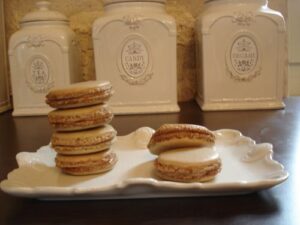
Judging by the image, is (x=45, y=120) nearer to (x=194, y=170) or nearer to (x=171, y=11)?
(x=171, y=11)

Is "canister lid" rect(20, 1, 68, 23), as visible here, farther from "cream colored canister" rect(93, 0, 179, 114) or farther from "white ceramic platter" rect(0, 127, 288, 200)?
"white ceramic platter" rect(0, 127, 288, 200)

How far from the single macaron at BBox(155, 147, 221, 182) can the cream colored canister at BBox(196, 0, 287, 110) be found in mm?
515

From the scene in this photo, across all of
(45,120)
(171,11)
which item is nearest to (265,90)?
(171,11)

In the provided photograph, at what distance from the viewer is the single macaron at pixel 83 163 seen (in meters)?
0.46

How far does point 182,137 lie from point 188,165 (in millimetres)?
47

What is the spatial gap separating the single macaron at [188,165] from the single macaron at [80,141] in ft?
0.28

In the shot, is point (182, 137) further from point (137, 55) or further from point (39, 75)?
point (39, 75)

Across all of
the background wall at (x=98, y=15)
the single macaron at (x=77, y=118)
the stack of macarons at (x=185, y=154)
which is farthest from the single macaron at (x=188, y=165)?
the background wall at (x=98, y=15)

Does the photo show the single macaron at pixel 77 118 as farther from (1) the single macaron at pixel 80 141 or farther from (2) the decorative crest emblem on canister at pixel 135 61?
(2) the decorative crest emblem on canister at pixel 135 61

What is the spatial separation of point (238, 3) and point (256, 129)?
36 centimetres

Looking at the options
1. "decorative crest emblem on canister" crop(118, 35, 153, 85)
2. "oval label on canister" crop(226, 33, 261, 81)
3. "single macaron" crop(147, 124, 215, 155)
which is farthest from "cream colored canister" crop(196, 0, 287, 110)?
"single macaron" crop(147, 124, 215, 155)

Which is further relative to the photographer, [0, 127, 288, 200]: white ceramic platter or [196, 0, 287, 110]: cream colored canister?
[196, 0, 287, 110]: cream colored canister

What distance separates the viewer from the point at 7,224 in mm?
353

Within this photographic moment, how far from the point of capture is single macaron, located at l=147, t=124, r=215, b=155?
44 cm
